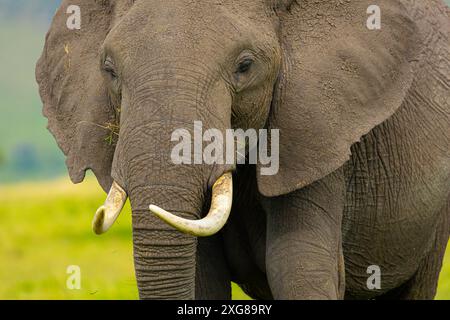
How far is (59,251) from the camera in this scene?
18172 mm

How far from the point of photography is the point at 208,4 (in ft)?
17.5

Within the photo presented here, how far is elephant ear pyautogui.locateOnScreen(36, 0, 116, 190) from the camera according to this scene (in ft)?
19.0

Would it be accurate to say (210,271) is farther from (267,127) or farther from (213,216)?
(213,216)

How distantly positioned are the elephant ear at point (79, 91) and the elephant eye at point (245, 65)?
0.63 metres

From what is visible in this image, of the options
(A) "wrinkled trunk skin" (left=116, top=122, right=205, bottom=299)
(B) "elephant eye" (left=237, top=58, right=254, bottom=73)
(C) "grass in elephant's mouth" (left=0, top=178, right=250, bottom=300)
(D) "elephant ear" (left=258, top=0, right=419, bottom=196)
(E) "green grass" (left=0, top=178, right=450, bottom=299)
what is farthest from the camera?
(C) "grass in elephant's mouth" (left=0, top=178, right=250, bottom=300)

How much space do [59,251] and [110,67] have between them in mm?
12963

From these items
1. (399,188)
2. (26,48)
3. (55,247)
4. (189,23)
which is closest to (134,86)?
(189,23)

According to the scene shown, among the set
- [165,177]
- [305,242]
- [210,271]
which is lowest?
[210,271]

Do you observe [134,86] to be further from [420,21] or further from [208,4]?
[420,21]

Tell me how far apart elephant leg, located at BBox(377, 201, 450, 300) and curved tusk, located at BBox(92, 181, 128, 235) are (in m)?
2.43

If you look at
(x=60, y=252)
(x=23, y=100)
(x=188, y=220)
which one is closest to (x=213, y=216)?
(x=188, y=220)

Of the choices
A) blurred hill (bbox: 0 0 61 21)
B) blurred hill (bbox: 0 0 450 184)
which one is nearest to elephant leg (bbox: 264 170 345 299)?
blurred hill (bbox: 0 0 450 184)

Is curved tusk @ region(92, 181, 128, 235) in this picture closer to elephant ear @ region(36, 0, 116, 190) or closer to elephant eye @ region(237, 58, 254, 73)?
elephant ear @ region(36, 0, 116, 190)

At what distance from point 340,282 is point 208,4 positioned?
1477 millimetres
